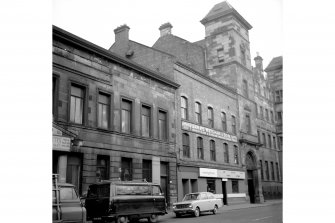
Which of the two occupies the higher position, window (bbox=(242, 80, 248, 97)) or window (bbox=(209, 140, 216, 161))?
window (bbox=(242, 80, 248, 97))

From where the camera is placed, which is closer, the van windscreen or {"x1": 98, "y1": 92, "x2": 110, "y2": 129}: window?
the van windscreen

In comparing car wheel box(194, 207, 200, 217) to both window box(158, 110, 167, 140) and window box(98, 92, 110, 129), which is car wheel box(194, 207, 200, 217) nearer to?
window box(158, 110, 167, 140)

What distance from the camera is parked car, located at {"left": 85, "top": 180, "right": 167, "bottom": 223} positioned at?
11312mm

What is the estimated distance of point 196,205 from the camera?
1584 centimetres

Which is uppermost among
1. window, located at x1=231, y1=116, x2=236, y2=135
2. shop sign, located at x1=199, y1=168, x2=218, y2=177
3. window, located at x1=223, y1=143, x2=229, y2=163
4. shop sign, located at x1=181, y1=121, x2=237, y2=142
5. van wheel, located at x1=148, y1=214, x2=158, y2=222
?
window, located at x1=231, y1=116, x2=236, y2=135

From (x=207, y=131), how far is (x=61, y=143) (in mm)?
12402

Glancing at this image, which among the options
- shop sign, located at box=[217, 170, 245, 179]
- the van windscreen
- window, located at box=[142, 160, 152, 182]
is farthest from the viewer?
shop sign, located at box=[217, 170, 245, 179]

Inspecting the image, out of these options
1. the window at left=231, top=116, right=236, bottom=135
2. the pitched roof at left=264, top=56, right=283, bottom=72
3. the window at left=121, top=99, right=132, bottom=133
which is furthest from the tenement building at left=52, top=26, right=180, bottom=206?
the window at left=231, top=116, right=236, bottom=135

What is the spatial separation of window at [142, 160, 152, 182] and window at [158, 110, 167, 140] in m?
1.94

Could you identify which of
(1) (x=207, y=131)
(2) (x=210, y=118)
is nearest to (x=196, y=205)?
(1) (x=207, y=131)

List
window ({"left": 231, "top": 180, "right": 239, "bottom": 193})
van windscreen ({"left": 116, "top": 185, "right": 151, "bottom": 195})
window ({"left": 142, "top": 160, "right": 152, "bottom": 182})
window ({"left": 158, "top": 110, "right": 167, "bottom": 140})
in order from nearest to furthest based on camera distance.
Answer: van windscreen ({"left": 116, "top": 185, "right": 151, "bottom": 195}), window ({"left": 142, "top": 160, "right": 152, "bottom": 182}), window ({"left": 158, "top": 110, "right": 167, "bottom": 140}), window ({"left": 231, "top": 180, "right": 239, "bottom": 193})

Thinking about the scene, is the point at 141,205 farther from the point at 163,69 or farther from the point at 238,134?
the point at 238,134

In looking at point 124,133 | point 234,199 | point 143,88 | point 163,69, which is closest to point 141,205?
point 124,133
